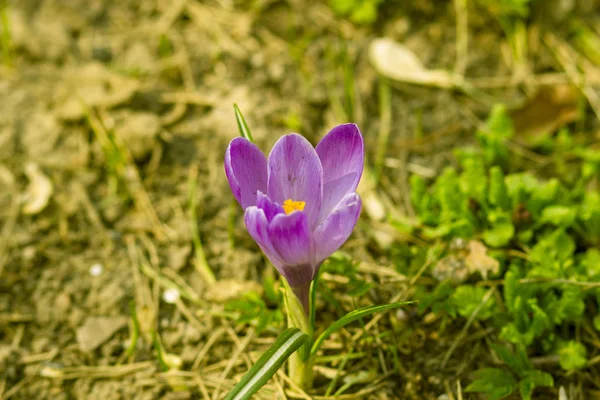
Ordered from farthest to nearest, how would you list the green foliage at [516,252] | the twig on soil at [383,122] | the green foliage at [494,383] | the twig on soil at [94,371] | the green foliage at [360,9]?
the green foliage at [360,9], the twig on soil at [383,122], the twig on soil at [94,371], the green foliage at [516,252], the green foliage at [494,383]

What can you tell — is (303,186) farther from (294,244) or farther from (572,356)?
(572,356)

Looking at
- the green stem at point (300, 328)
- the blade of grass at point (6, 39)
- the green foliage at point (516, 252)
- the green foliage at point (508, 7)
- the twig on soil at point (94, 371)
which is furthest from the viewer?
the green foliage at point (508, 7)

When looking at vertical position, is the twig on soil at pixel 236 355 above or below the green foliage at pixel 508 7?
below

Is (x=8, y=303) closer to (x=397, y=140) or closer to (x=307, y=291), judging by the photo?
(x=307, y=291)

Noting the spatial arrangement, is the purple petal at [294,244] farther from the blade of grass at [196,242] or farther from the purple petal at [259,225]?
the blade of grass at [196,242]

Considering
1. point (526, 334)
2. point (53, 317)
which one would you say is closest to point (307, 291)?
point (526, 334)

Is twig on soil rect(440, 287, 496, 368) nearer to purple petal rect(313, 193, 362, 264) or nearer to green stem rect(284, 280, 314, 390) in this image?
green stem rect(284, 280, 314, 390)

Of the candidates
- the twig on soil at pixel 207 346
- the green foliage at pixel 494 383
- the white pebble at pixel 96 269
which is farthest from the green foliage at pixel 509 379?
the white pebble at pixel 96 269

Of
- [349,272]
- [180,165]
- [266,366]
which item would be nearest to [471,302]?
[349,272]
